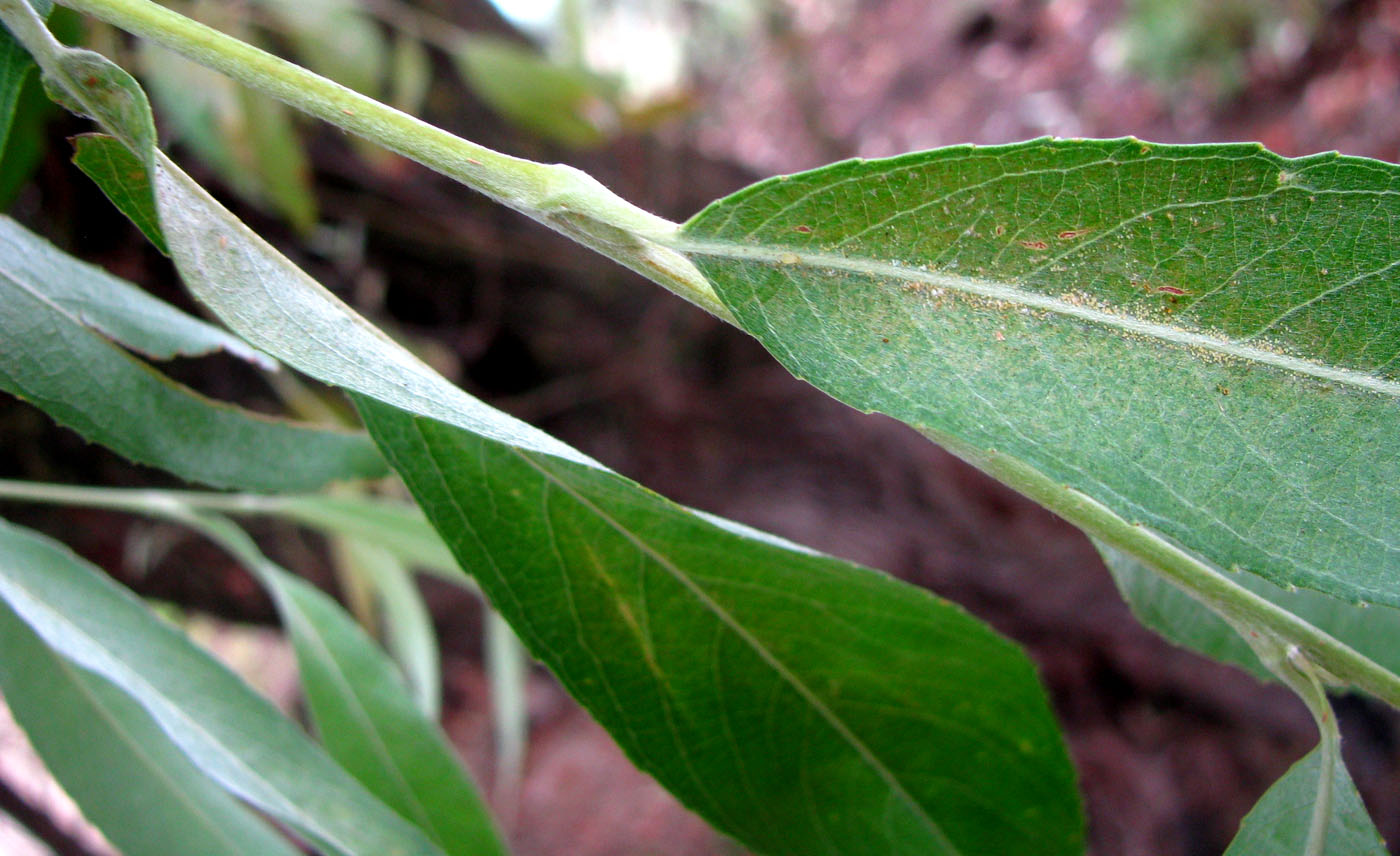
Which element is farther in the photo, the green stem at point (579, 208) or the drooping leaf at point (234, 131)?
the drooping leaf at point (234, 131)

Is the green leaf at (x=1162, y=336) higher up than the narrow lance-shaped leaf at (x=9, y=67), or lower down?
higher up

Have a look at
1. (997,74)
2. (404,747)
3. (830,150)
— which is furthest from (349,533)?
(997,74)

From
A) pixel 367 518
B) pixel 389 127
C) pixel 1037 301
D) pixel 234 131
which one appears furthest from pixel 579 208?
pixel 234 131

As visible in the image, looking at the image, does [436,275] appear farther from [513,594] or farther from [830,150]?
[830,150]

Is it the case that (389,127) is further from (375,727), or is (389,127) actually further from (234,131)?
(234,131)

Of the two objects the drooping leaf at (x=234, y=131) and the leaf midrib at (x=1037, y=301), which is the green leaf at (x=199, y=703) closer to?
the leaf midrib at (x=1037, y=301)

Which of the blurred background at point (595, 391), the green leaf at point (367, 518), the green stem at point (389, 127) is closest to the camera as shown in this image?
the green stem at point (389, 127)

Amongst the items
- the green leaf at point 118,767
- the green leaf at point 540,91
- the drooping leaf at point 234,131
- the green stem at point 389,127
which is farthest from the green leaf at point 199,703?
the green leaf at point 540,91

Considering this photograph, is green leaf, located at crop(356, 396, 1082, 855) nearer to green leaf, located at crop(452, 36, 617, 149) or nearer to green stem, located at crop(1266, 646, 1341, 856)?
green stem, located at crop(1266, 646, 1341, 856)
